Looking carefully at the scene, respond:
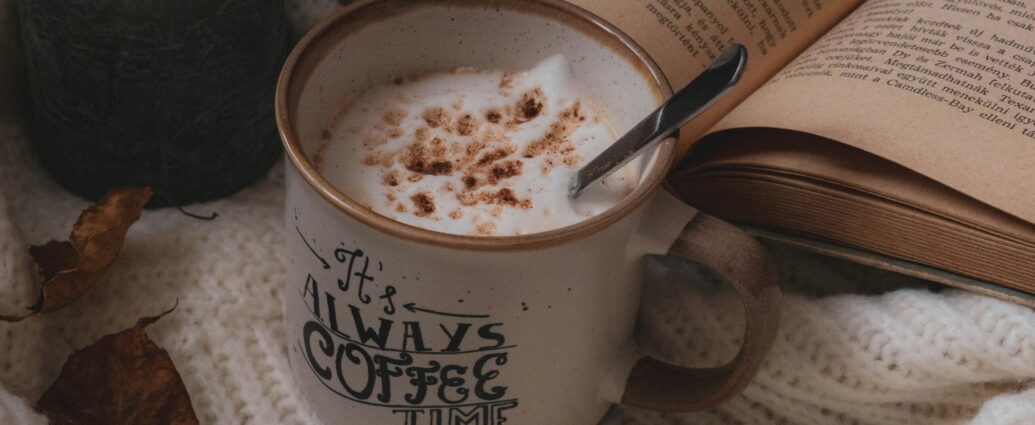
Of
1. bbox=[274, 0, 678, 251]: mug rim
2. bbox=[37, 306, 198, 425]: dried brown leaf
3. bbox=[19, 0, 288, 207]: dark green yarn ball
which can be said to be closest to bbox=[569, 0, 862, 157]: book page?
bbox=[274, 0, 678, 251]: mug rim

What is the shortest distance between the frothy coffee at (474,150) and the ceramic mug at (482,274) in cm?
1

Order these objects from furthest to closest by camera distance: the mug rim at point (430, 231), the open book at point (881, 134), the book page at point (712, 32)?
the book page at point (712, 32)
the open book at point (881, 134)
the mug rim at point (430, 231)

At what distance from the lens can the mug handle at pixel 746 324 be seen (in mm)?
528

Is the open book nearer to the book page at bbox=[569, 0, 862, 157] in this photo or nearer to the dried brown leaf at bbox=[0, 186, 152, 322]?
the book page at bbox=[569, 0, 862, 157]

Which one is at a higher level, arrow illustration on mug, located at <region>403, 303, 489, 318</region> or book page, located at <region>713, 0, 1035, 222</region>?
book page, located at <region>713, 0, 1035, 222</region>

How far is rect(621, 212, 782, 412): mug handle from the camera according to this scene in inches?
20.8

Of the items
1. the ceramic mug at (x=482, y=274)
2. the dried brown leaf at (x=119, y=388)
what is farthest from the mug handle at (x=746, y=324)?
the dried brown leaf at (x=119, y=388)

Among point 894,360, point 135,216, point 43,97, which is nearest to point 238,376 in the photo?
point 135,216

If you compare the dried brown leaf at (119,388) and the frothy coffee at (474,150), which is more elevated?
the frothy coffee at (474,150)

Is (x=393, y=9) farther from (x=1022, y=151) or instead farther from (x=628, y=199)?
(x=1022, y=151)

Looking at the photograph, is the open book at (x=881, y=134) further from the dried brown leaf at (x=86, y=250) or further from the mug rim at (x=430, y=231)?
the dried brown leaf at (x=86, y=250)

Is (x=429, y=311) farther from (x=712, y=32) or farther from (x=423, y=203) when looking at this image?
(x=712, y=32)

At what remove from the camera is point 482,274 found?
493mm

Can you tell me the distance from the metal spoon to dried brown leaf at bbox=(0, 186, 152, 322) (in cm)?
29
